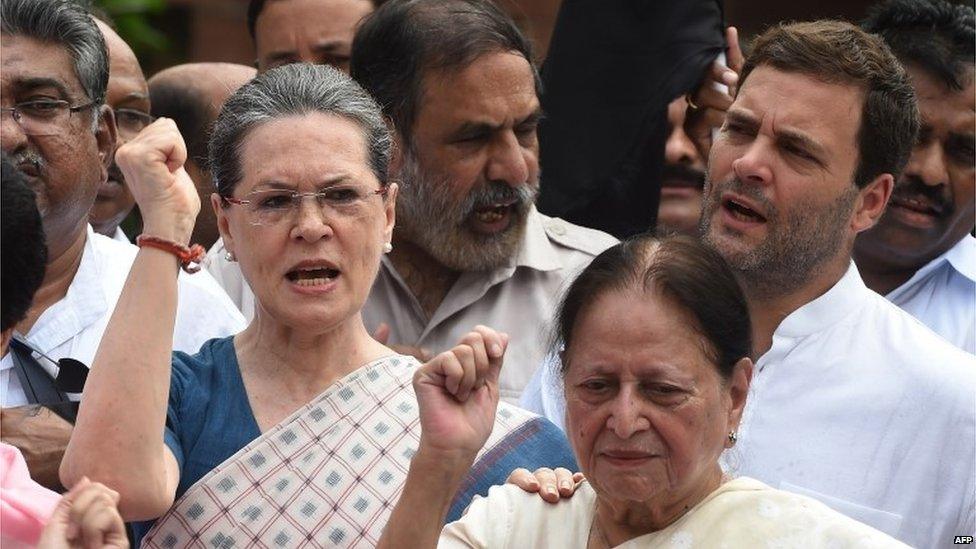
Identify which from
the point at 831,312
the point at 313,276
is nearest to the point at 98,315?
the point at 313,276

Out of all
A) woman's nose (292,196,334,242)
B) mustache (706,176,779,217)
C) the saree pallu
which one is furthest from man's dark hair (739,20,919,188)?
woman's nose (292,196,334,242)

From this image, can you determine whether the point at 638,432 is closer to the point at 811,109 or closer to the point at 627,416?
the point at 627,416

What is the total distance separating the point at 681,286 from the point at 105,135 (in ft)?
6.50

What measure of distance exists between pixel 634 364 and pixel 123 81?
8.71 ft

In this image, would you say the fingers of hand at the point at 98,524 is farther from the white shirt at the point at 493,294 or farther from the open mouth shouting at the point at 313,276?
the white shirt at the point at 493,294

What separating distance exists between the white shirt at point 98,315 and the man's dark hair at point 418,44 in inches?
31.8

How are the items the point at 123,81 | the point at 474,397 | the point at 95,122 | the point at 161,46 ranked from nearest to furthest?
the point at 474,397
the point at 95,122
the point at 123,81
the point at 161,46

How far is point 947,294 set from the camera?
17.0 ft

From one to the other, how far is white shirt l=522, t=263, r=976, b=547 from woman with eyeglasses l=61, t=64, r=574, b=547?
0.47 meters

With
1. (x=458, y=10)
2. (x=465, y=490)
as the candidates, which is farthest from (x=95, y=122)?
(x=465, y=490)

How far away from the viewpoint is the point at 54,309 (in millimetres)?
A: 4504

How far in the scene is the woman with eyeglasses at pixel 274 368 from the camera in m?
3.55

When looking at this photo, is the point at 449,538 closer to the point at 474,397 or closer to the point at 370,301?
the point at 474,397

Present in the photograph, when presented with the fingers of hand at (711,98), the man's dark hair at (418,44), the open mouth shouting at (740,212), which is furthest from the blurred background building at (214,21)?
the open mouth shouting at (740,212)
